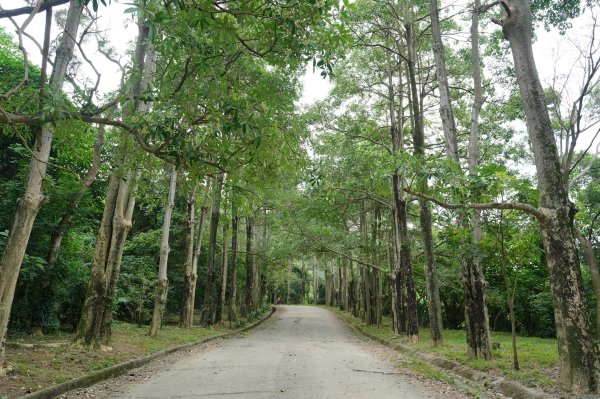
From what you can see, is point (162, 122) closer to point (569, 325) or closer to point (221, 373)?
point (221, 373)

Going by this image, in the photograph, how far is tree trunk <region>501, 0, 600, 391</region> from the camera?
5828 mm

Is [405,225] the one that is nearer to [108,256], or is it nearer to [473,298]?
[473,298]

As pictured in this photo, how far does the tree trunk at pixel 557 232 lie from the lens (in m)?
5.83

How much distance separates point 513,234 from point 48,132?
815 centimetres

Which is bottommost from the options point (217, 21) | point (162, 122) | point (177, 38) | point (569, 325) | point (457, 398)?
point (457, 398)

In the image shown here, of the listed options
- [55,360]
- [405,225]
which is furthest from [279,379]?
[405,225]

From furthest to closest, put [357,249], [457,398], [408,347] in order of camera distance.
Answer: [357,249] → [408,347] → [457,398]

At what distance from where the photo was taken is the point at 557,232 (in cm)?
624

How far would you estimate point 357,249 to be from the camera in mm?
21109

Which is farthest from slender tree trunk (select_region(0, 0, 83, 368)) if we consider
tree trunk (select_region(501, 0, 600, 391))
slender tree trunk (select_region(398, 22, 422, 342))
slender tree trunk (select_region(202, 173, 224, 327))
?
slender tree trunk (select_region(202, 173, 224, 327))

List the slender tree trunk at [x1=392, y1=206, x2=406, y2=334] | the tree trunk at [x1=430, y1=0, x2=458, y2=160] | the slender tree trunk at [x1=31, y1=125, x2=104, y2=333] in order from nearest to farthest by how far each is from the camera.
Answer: the tree trunk at [x1=430, y1=0, x2=458, y2=160], the slender tree trunk at [x1=31, y1=125, x2=104, y2=333], the slender tree trunk at [x1=392, y1=206, x2=406, y2=334]

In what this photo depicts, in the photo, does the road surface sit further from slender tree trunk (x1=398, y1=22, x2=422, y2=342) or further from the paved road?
slender tree trunk (x1=398, y1=22, x2=422, y2=342)

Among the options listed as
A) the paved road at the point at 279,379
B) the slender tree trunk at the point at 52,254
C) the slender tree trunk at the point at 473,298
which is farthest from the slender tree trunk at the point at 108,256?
the slender tree trunk at the point at 473,298

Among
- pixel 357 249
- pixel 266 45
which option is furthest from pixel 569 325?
pixel 357 249
